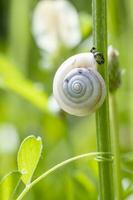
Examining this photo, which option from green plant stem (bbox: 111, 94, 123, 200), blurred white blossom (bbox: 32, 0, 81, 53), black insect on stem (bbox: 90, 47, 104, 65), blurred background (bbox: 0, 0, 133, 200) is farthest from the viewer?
blurred white blossom (bbox: 32, 0, 81, 53)

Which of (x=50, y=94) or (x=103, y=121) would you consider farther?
(x=50, y=94)

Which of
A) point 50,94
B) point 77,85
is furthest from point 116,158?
point 50,94

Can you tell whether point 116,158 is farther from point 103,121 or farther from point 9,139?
point 9,139

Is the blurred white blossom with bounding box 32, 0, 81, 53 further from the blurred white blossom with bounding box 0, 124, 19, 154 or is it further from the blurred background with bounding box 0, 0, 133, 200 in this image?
the blurred white blossom with bounding box 0, 124, 19, 154

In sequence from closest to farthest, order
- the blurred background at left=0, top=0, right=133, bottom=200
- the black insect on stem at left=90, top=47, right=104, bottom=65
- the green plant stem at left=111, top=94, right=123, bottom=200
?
the black insect on stem at left=90, top=47, right=104, bottom=65
the green plant stem at left=111, top=94, right=123, bottom=200
the blurred background at left=0, top=0, right=133, bottom=200

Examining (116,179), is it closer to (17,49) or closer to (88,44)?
(88,44)

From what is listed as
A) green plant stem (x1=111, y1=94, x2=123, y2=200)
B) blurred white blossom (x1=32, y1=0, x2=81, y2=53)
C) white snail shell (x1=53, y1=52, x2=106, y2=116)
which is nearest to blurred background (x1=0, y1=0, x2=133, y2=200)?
blurred white blossom (x1=32, y1=0, x2=81, y2=53)
